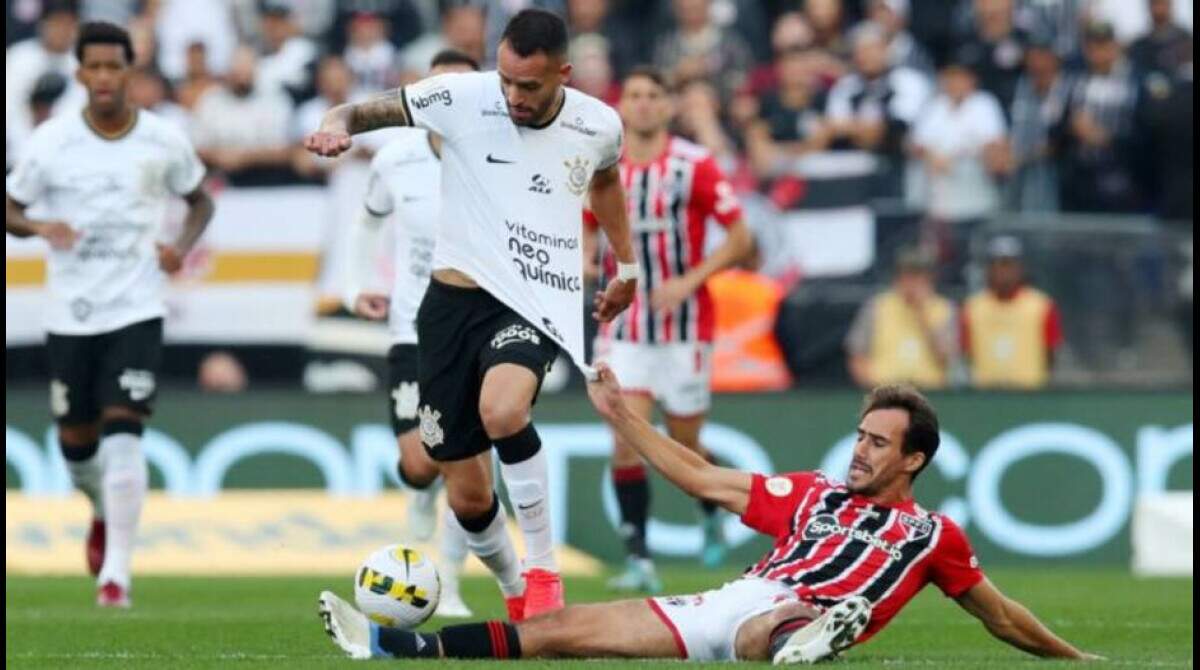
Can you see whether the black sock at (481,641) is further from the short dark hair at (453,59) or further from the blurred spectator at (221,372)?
the blurred spectator at (221,372)

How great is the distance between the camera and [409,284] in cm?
1312

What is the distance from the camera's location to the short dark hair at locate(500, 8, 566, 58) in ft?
32.5

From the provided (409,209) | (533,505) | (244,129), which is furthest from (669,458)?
(244,129)

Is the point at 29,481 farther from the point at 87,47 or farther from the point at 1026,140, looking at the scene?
the point at 1026,140

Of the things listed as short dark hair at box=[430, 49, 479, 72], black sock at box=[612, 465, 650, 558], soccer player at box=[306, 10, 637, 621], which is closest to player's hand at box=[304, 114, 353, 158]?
soccer player at box=[306, 10, 637, 621]

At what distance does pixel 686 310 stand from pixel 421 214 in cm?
266

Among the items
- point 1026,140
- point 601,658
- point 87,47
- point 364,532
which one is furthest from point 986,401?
point 601,658

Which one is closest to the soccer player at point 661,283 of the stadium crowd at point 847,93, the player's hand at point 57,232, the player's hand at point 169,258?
the player's hand at point 169,258

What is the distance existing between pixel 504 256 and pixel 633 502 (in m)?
5.02

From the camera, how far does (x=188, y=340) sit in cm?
2017

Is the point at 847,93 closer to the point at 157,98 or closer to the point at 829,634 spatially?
the point at 157,98

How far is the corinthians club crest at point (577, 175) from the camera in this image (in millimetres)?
10312

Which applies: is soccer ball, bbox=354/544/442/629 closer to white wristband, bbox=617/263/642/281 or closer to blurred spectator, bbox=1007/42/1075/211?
white wristband, bbox=617/263/642/281

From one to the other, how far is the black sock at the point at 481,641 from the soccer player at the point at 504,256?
75cm
